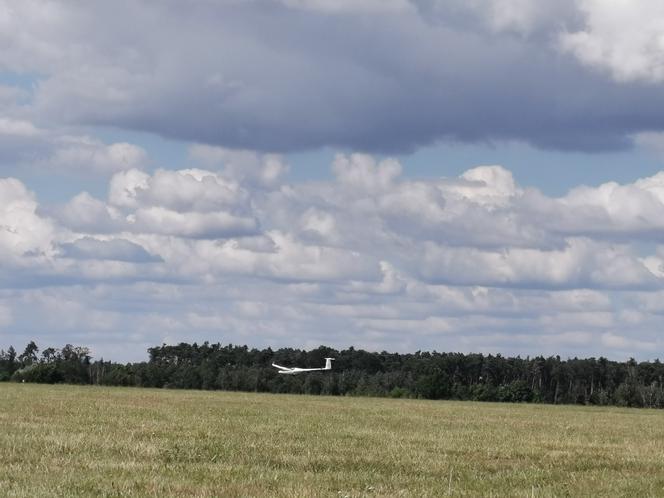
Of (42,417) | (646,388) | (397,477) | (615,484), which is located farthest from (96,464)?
(646,388)

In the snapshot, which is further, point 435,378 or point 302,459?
point 435,378

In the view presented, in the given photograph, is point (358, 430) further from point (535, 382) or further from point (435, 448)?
point (535, 382)

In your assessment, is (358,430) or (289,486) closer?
(289,486)

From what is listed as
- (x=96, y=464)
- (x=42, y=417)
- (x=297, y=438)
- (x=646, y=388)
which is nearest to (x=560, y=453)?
(x=297, y=438)

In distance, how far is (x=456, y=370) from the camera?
187 m

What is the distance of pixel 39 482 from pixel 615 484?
40.7 feet

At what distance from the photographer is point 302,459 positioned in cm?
2822

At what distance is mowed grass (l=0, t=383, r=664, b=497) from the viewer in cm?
2261

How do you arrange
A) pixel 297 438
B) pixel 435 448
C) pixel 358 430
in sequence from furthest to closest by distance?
pixel 358 430, pixel 297 438, pixel 435 448

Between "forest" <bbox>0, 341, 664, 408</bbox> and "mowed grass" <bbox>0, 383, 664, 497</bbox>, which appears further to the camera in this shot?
"forest" <bbox>0, 341, 664, 408</bbox>

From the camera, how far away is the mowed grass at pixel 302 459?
2261cm

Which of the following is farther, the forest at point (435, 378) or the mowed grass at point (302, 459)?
the forest at point (435, 378)

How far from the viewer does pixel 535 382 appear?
7421 inches

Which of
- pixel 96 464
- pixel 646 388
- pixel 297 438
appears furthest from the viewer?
pixel 646 388
